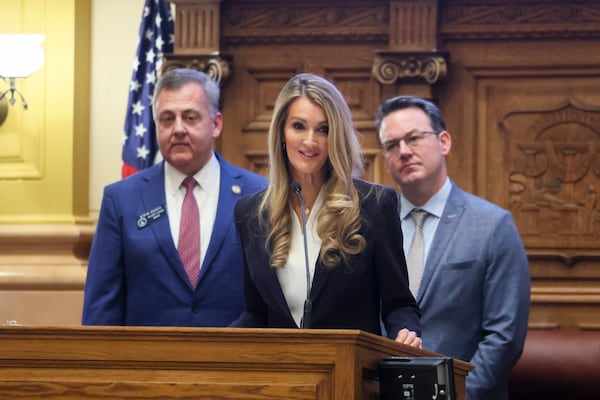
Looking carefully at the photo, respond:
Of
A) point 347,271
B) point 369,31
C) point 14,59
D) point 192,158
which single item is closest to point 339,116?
point 347,271

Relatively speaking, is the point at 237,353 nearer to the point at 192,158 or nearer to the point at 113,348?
the point at 113,348

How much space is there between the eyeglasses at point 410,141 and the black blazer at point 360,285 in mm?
1058

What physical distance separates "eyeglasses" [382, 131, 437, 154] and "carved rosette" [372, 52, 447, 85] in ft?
5.53

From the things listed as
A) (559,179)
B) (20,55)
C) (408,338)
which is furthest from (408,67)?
(408,338)

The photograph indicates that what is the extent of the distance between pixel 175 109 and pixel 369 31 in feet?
7.59

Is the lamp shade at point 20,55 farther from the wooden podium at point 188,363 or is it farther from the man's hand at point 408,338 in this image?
the wooden podium at point 188,363

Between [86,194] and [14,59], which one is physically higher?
[14,59]

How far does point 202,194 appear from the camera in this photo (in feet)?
14.0

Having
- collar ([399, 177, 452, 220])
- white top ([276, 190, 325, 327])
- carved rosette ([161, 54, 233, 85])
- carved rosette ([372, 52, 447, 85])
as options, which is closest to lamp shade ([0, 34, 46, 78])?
carved rosette ([161, 54, 233, 85])

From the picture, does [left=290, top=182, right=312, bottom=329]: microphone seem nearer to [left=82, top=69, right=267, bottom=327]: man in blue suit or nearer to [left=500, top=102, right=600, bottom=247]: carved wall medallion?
[left=82, top=69, right=267, bottom=327]: man in blue suit

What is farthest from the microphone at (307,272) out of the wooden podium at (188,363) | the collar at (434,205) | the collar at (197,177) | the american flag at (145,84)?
the american flag at (145,84)

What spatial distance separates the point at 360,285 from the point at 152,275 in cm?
97

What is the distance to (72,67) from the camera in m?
7.03

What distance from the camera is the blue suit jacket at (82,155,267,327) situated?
161 inches
